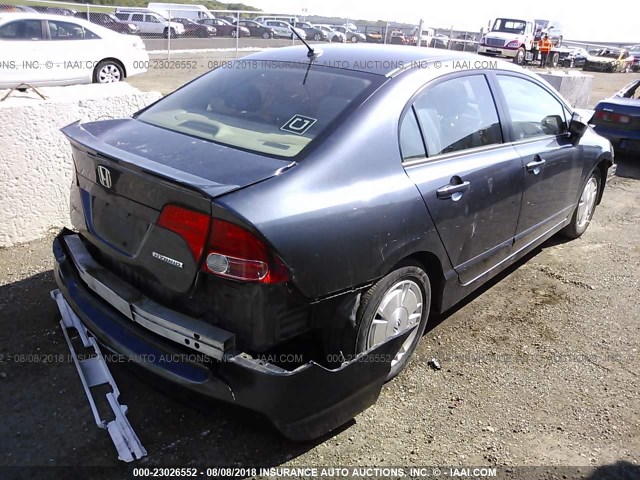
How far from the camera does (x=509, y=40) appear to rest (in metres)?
29.7

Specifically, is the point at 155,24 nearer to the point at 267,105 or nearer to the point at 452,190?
the point at 267,105

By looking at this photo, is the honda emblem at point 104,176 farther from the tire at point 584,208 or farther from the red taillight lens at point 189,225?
the tire at point 584,208

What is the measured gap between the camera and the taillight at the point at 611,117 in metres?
8.30

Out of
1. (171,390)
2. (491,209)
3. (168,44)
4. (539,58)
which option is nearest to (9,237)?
(171,390)

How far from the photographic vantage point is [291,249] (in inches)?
85.3

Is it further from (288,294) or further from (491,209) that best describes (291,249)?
(491,209)

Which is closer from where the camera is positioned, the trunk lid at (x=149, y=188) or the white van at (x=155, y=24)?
the trunk lid at (x=149, y=188)

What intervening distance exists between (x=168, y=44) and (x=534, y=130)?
1767 cm

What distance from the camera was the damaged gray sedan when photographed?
218cm

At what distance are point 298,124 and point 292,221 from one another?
73 centimetres

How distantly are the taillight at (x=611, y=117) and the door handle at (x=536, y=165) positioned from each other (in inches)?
216

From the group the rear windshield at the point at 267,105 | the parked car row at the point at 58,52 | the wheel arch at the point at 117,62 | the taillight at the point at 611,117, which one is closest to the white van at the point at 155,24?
the wheel arch at the point at 117,62

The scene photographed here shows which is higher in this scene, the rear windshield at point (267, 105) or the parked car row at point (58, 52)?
the rear windshield at point (267, 105)

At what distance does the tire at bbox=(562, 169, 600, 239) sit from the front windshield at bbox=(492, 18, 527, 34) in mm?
28937
